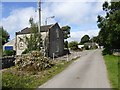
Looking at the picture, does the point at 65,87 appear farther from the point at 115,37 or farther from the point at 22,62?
the point at 115,37

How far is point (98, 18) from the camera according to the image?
53312 mm

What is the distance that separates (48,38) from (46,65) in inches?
867

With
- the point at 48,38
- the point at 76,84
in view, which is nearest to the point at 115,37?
the point at 48,38

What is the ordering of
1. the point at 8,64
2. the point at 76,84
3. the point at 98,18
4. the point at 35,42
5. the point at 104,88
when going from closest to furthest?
the point at 104,88 → the point at 76,84 → the point at 8,64 → the point at 35,42 → the point at 98,18

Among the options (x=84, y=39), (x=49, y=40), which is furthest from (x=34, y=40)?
(x=84, y=39)

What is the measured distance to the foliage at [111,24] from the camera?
4426 centimetres

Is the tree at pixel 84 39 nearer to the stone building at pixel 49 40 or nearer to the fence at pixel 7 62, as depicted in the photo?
the stone building at pixel 49 40

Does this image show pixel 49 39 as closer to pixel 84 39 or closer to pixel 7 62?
pixel 7 62

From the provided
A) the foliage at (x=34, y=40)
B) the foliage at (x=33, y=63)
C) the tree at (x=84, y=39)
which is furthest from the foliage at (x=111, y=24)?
the tree at (x=84, y=39)

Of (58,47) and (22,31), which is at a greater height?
(22,31)

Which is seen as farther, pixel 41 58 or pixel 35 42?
pixel 35 42

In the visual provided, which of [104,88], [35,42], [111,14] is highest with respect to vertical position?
[111,14]

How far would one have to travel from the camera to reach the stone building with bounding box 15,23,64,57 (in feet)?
159

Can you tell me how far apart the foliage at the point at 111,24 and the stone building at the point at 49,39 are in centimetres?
851
